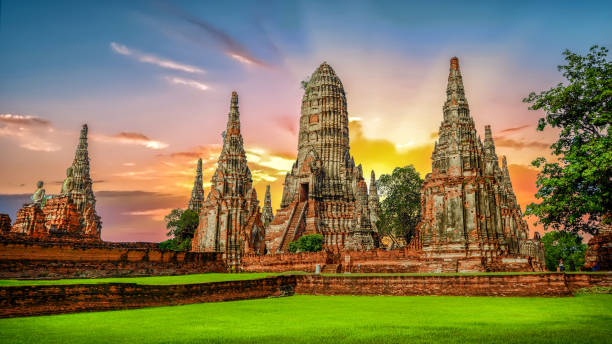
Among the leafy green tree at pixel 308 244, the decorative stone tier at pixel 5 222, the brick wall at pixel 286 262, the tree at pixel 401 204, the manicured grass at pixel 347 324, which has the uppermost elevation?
the tree at pixel 401 204

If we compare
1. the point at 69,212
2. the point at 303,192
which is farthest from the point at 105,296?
the point at 303,192

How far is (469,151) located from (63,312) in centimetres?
1827

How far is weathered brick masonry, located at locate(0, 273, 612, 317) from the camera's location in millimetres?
10625

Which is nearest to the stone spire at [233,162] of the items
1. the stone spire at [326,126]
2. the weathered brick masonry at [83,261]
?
the stone spire at [326,126]

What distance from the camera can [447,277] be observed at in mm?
13742

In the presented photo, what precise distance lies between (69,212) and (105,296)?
91.6 ft

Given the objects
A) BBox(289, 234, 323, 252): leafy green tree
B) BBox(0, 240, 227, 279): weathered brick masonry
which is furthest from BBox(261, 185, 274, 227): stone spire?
BBox(0, 240, 227, 279): weathered brick masonry

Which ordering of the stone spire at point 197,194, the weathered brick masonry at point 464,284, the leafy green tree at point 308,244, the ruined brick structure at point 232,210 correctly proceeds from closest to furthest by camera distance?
the weathered brick masonry at point 464,284
the leafy green tree at point 308,244
the ruined brick structure at point 232,210
the stone spire at point 197,194

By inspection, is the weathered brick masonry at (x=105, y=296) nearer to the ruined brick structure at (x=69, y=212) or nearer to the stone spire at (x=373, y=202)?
the ruined brick structure at (x=69, y=212)

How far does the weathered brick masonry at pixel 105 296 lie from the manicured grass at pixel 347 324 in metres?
0.92

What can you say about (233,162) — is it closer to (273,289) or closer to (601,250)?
(273,289)

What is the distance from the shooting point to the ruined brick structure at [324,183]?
36.8 meters

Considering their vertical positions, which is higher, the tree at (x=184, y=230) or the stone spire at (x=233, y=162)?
the stone spire at (x=233, y=162)

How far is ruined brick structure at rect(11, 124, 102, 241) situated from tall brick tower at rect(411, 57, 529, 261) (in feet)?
78.3
